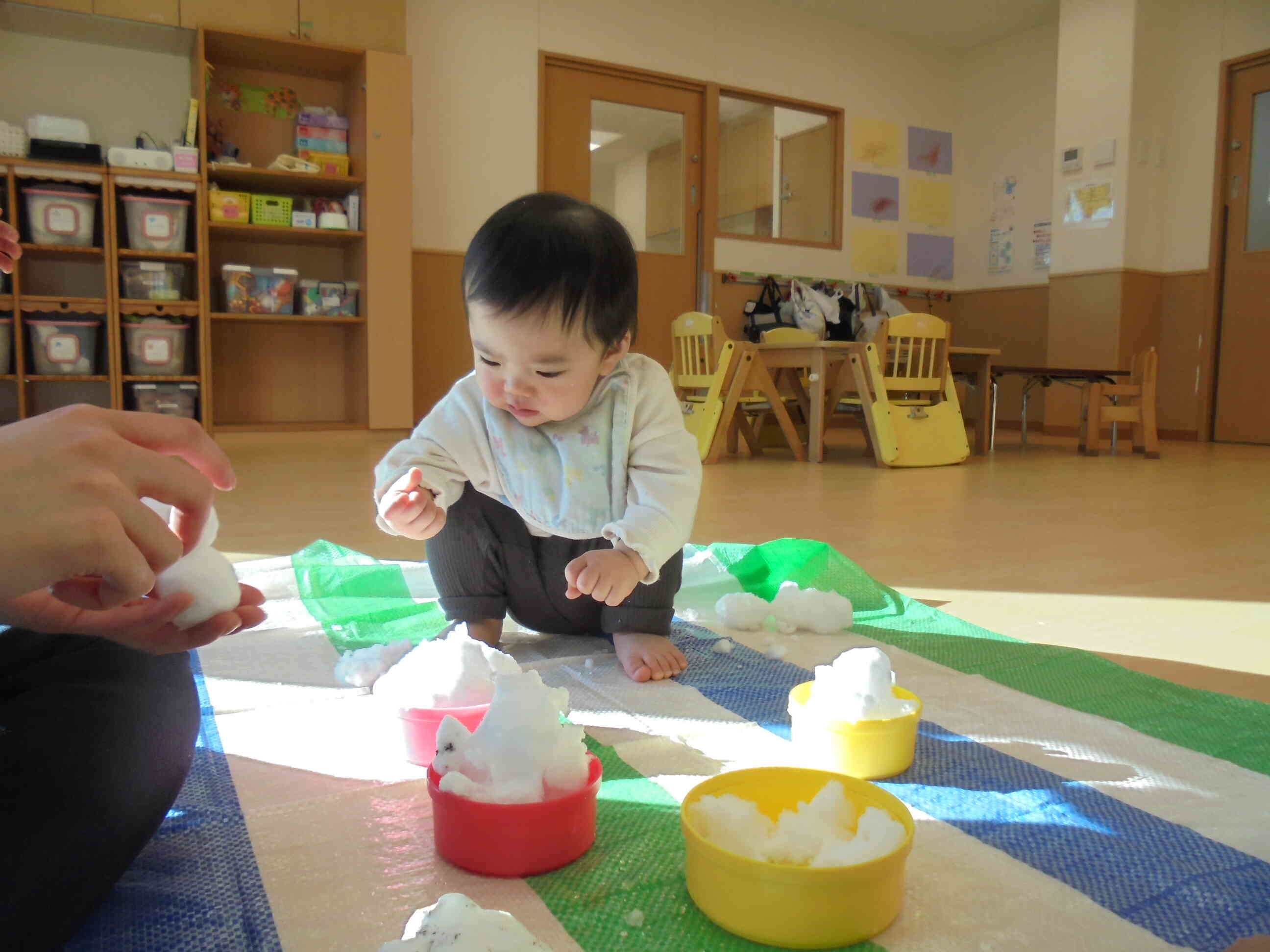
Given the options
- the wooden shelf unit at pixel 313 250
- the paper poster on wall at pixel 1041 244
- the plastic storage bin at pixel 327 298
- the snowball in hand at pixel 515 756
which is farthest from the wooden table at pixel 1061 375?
the snowball in hand at pixel 515 756

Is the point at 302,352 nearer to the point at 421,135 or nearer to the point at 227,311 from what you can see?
the point at 227,311

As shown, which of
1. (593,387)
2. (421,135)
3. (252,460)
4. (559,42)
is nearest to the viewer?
(593,387)

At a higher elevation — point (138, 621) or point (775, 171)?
point (775, 171)

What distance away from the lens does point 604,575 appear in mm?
880

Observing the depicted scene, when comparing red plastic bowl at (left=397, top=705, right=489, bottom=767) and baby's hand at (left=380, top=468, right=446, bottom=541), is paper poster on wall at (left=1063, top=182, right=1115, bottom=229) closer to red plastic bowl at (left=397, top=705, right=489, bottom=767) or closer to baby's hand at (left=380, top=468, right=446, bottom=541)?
baby's hand at (left=380, top=468, right=446, bottom=541)

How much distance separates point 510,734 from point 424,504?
16.3 inches

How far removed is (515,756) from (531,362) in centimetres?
48

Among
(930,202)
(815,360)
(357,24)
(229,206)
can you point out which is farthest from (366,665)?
(930,202)

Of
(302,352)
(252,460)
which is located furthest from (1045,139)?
(252,460)

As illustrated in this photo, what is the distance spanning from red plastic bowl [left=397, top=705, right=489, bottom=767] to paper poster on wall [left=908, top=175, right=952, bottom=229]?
6001mm

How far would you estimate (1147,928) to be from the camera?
22.9 inches

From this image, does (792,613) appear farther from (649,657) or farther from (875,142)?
(875,142)

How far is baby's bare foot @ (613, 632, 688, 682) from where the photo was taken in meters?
1.06

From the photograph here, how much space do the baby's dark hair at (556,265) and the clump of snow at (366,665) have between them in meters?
0.40
